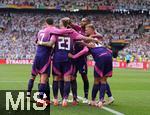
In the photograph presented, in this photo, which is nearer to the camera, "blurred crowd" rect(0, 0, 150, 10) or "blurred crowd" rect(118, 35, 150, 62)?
"blurred crowd" rect(118, 35, 150, 62)

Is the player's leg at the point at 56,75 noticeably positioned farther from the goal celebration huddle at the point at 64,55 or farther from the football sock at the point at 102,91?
the football sock at the point at 102,91

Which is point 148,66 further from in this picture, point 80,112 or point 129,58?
point 80,112

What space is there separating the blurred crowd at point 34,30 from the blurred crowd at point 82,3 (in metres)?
1.30

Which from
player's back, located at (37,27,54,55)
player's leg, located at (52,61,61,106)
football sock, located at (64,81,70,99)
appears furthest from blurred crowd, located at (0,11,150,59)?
football sock, located at (64,81,70,99)

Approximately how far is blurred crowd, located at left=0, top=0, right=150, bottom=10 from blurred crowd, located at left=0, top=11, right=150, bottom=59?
4.25 feet

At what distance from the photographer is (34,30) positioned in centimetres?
6112

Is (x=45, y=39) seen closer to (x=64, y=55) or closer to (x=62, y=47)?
(x=62, y=47)

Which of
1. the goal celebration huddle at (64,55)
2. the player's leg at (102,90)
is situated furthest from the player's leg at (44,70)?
the player's leg at (102,90)

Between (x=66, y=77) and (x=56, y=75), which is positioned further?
(x=56, y=75)

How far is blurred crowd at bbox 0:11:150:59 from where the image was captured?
56969 millimetres

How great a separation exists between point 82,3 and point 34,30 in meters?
7.23

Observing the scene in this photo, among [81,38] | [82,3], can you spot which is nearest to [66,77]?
[81,38]

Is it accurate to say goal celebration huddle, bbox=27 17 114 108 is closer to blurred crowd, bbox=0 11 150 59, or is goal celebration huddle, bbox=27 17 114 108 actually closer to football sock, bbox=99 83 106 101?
football sock, bbox=99 83 106 101

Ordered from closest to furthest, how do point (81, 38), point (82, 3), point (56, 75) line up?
point (81, 38) < point (56, 75) < point (82, 3)
